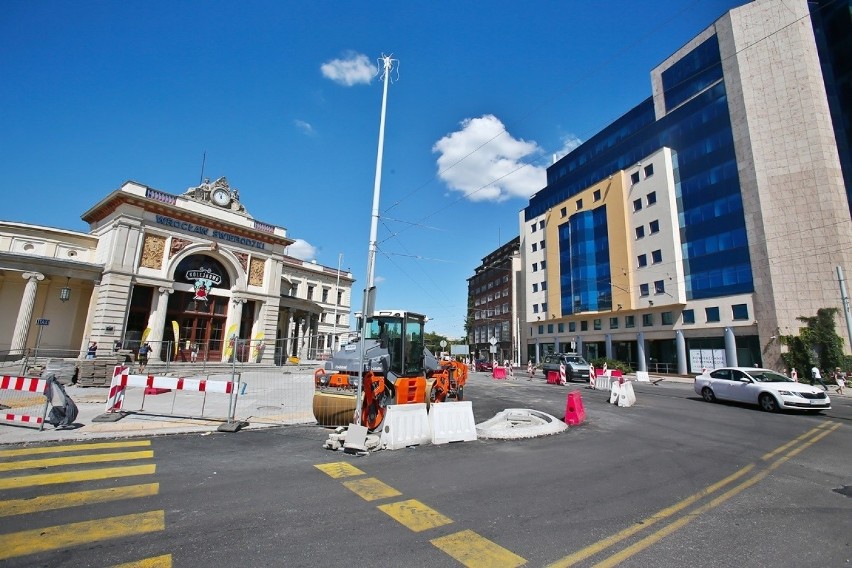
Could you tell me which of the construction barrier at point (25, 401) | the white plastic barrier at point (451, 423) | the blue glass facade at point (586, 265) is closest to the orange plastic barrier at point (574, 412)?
the white plastic barrier at point (451, 423)

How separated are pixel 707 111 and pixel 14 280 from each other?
56.3m

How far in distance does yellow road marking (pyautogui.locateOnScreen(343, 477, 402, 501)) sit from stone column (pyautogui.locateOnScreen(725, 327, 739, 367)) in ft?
123

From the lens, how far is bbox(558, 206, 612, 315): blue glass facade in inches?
1799

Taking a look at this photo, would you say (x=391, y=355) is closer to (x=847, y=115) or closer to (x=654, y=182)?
(x=654, y=182)

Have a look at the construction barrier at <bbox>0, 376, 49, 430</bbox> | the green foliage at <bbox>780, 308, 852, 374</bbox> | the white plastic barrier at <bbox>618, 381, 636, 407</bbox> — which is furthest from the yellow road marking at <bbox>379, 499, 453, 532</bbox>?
the green foliage at <bbox>780, 308, 852, 374</bbox>

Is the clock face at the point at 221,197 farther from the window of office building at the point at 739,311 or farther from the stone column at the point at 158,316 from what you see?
the window of office building at the point at 739,311

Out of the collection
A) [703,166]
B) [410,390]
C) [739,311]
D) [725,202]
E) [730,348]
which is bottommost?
[410,390]

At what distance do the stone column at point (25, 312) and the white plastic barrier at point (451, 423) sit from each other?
90.7 feet

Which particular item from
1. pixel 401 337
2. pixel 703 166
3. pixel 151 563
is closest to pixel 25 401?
pixel 401 337

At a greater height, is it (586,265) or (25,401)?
(586,265)

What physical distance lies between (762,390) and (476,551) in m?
14.5

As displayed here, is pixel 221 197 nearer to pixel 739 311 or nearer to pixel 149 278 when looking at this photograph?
pixel 149 278

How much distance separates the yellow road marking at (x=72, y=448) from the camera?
651 cm

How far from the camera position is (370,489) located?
5203 millimetres
